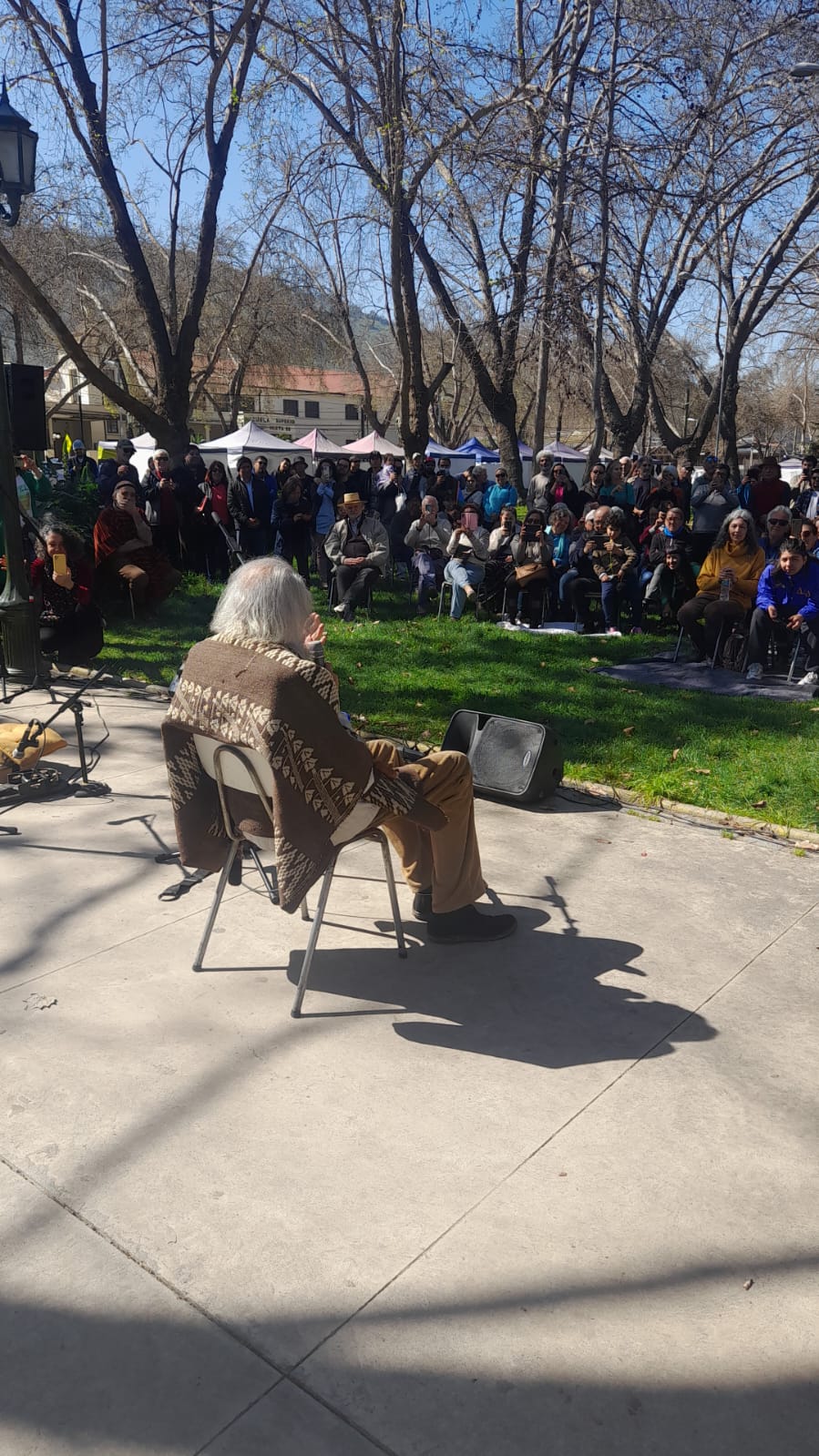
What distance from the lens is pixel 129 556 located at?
11094 mm

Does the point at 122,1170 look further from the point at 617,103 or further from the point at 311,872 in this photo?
the point at 617,103

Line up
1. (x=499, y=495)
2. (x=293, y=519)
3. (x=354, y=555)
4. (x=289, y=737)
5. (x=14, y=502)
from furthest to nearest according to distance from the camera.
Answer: (x=499, y=495) → (x=293, y=519) → (x=354, y=555) → (x=14, y=502) → (x=289, y=737)

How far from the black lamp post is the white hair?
5276mm

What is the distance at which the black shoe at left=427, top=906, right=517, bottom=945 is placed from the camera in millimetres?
4074

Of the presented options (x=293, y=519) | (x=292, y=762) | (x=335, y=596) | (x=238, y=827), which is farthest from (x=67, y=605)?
(x=292, y=762)

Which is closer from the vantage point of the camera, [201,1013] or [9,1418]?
[9,1418]

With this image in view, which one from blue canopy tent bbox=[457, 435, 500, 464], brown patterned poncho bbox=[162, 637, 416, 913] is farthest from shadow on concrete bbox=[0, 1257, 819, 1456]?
blue canopy tent bbox=[457, 435, 500, 464]

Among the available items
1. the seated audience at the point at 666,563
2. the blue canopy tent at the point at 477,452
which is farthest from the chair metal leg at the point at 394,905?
the blue canopy tent at the point at 477,452

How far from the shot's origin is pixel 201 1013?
3.53 m

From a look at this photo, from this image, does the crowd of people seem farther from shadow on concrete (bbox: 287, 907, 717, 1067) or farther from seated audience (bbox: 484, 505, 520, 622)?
shadow on concrete (bbox: 287, 907, 717, 1067)

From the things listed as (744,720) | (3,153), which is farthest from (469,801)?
(3,153)

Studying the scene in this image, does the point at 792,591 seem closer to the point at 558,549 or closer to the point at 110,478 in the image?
the point at 558,549

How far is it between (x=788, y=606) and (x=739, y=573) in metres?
0.75

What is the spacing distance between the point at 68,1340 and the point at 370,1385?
0.65 m
